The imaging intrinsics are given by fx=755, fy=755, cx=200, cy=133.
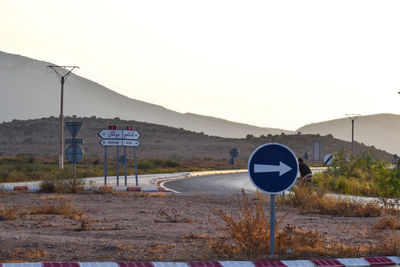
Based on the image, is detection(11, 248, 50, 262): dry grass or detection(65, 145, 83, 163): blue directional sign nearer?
detection(11, 248, 50, 262): dry grass

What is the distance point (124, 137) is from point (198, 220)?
16.9 meters

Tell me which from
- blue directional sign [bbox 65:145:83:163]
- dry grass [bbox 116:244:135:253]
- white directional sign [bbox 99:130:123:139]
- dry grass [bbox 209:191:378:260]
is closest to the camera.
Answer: dry grass [bbox 209:191:378:260]

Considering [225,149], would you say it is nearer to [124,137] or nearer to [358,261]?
[124,137]

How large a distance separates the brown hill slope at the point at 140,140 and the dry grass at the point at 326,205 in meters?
98.8

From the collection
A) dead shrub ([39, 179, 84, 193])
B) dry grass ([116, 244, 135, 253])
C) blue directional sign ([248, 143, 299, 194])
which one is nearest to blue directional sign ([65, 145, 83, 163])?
dead shrub ([39, 179, 84, 193])

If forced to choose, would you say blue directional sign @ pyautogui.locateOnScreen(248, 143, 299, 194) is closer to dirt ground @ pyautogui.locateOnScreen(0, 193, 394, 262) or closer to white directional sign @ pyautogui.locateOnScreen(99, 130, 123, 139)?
dirt ground @ pyautogui.locateOnScreen(0, 193, 394, 262)

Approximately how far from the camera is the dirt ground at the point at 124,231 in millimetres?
10438

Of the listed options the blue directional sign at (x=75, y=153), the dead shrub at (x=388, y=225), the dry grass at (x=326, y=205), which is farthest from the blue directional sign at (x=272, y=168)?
the blue directional sign at (x=75, y=153)

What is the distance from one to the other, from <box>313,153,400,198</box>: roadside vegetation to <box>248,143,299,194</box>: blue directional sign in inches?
618

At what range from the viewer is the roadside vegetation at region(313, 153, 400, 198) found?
2845 cm

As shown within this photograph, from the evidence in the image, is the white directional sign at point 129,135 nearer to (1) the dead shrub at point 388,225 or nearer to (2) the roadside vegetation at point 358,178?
(2) the roadside vegetation at point 358,178

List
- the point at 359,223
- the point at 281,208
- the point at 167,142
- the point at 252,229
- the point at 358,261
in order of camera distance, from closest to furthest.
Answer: the point at 358,261 → the point at 252,229 → the point at 359,223 → the point at 281,208 → the point at 167,142

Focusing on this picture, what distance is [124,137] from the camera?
33.6m

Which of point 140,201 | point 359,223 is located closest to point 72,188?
point 140,201
